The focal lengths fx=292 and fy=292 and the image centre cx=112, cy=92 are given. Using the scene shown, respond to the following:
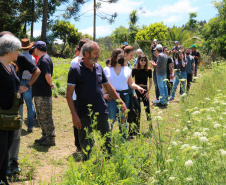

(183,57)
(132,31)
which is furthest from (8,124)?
(132,31)

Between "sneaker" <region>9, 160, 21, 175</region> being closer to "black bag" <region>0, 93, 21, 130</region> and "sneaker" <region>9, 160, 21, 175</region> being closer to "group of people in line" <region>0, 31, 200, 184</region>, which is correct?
"group of people in line" <region>0, 31, 200, 184</region>

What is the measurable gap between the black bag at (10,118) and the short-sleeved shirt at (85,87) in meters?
0.70

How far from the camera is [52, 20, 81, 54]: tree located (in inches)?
1523

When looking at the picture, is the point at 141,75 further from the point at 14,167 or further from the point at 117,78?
the point at 14,167

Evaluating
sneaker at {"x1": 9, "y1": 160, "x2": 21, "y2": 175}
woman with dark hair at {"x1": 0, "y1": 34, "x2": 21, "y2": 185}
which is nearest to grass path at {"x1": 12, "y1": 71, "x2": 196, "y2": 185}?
sneaker at {"x1": 9, "y1": 160, "x2": 21, "y2": 175}

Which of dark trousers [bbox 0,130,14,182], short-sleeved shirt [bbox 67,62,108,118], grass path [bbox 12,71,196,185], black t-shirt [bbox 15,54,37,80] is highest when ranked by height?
black t-shirt [bbox 15,54,37,80]

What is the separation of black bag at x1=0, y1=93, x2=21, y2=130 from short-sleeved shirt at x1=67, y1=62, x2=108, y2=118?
696 mm

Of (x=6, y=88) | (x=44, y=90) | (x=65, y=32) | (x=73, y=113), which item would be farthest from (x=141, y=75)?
(x=65, y=32)

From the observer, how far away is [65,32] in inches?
1537

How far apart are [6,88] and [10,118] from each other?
0.35 meters

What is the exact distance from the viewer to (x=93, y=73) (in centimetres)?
379

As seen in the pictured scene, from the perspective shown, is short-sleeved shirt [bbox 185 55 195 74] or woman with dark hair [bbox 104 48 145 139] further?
short-sleeved shirt [bbox 185 55 195 74]

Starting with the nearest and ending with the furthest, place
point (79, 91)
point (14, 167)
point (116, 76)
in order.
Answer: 1. point (79, 91)
2. point (14, 167)
3. point (116, 76)

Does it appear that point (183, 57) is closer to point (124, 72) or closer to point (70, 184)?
point (124, 72)
